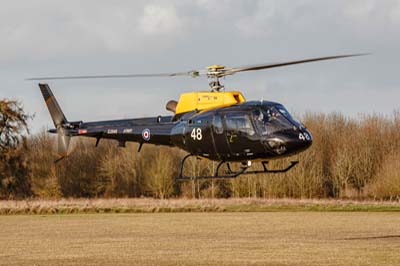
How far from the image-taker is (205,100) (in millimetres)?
27953

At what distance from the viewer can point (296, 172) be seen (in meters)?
76.3

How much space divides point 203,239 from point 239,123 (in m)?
12.7

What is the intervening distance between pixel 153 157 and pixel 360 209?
25.5 meters

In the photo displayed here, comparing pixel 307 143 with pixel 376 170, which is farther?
pixel 376 170

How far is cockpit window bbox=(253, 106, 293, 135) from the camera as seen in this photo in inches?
1025

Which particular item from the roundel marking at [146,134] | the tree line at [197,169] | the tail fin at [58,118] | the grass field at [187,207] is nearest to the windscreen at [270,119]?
the roundel marking at [146,134]

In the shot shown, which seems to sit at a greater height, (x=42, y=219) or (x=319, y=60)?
(x=319, y=60)

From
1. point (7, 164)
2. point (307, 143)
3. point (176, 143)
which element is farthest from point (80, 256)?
point (7, 164)

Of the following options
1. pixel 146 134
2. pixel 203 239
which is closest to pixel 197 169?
pixel 203 239

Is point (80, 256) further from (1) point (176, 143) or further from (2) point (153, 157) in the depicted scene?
(2) point (153, 157)

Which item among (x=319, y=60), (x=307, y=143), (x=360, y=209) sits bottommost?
(x=360, y=209)

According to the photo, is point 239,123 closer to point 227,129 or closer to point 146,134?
point 227,129

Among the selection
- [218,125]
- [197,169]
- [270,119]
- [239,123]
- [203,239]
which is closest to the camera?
[270,119]

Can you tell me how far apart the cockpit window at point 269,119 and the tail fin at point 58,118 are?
9.02 meters
